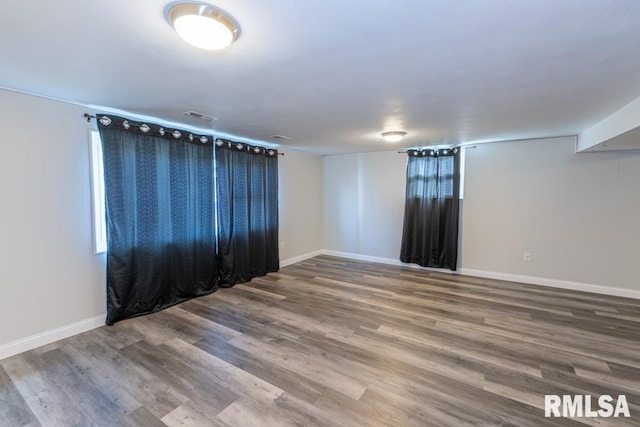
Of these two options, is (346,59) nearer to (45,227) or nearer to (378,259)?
(45,227)

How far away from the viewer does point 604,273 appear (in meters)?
3.85

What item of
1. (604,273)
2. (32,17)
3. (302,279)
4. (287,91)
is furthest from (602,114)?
(32,17)

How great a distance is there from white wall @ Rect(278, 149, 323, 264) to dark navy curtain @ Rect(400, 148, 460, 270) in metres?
1.90

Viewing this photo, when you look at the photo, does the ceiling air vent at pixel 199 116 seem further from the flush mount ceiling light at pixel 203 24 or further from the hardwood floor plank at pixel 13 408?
the hardwood floor plank at pixel 13 408

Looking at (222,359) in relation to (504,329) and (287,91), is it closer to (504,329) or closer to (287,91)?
(287,91)

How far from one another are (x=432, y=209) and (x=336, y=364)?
346cm

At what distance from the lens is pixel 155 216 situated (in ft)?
10.5

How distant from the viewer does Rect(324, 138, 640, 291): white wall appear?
3.72 metres

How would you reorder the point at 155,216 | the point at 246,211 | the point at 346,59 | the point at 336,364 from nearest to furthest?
the point at 346,59 → the point at 336,364 → the point at 155,216 → the point at 246,211

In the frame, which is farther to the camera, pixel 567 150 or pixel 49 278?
pixel 567 150

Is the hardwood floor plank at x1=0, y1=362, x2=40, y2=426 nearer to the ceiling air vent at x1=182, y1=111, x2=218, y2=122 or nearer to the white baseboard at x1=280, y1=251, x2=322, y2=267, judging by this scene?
the ceiling air vent at x1=182, y1=111, x2=218, y2=122

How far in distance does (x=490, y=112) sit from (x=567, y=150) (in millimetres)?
2163

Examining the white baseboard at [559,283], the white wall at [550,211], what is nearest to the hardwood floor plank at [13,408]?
the white wall at [550,211]

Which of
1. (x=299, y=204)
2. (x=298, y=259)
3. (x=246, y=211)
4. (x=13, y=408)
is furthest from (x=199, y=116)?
(x=298, y=259)
